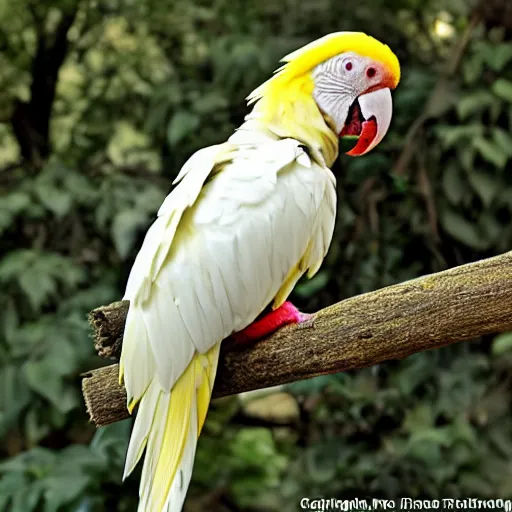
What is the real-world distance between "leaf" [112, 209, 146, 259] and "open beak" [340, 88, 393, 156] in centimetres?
74

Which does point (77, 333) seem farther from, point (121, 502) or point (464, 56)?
point (464, 56)

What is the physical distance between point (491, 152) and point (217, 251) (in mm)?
1120

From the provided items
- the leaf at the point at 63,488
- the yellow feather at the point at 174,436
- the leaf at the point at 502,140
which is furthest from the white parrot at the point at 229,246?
the leaf at the point at 502,140

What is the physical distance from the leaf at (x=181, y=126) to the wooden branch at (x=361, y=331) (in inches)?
38.5

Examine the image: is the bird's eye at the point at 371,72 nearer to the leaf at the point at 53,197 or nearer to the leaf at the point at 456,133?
the leaf at the point at 456,133

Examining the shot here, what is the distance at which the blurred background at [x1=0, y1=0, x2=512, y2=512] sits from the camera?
171cm

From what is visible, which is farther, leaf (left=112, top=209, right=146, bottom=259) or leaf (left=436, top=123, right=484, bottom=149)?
leaf (left=436, top=123, right=484, bottom=149)

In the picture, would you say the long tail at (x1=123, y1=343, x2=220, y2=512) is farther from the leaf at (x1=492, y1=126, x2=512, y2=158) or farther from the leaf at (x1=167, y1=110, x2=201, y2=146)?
the leaf at (x1=492, y1=126, x2=512, y2=158)

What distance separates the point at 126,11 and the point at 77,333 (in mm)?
997

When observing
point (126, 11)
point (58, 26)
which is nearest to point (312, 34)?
point (126, 11)

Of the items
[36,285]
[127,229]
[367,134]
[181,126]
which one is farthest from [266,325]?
[181,126]

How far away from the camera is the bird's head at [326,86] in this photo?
0.98 meters

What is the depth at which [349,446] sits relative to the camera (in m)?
1.86

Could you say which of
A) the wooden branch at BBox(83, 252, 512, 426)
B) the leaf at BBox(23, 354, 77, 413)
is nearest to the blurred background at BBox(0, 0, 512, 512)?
the leaf at BBox(23, 354, 77, 413)
